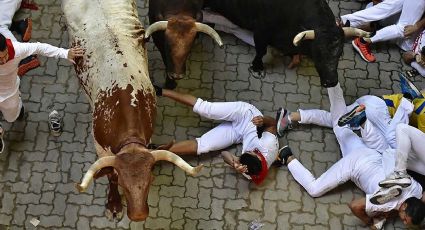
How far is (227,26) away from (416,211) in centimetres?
391

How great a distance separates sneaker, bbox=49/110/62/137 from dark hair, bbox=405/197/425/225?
4.57 m

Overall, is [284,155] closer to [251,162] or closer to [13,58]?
[251,162]

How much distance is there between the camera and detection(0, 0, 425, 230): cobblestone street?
805 cm

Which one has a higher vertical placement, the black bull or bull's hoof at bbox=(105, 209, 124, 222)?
the black bull

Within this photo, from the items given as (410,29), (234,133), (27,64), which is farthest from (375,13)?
(27,64)

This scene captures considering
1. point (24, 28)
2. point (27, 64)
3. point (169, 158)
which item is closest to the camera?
point (169, 158)

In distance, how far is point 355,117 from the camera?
8141mm

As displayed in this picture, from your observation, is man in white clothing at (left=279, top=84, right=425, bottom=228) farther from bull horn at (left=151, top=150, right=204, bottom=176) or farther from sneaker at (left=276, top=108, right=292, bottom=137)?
bull horn at (left=151, top=150, right=204, bottom=176)

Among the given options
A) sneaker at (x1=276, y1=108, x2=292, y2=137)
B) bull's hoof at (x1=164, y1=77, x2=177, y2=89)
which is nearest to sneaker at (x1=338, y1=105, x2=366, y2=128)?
sneaker at (x1=276, y1=108, x2=292, y2=137)

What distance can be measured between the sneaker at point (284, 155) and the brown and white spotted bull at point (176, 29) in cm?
166

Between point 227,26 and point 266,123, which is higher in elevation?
point 227,26

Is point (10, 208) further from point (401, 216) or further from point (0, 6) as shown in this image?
point (401, 216)

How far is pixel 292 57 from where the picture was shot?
9.38m

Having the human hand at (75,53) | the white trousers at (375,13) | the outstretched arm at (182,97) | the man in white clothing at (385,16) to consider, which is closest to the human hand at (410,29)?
the man in white clothing at (385,16)
